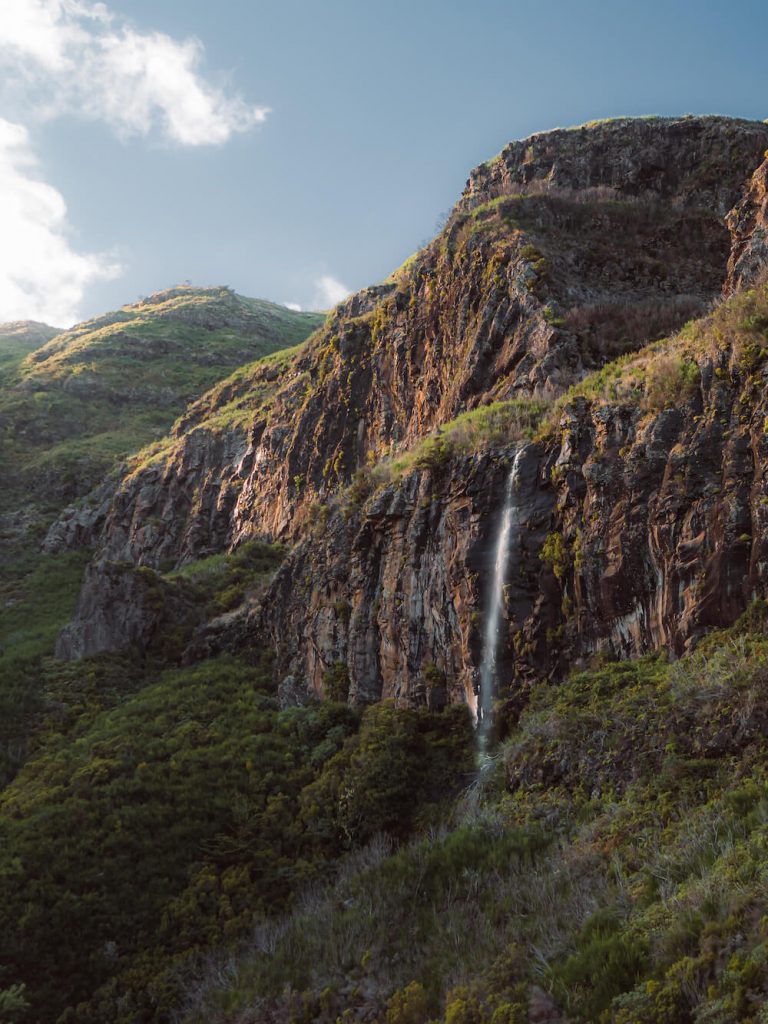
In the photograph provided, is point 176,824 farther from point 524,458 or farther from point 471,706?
point 524,458

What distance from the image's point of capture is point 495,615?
54.5 feet

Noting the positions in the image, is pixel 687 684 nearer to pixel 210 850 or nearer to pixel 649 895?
pixel 649 895

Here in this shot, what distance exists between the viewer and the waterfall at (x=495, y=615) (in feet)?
52.2

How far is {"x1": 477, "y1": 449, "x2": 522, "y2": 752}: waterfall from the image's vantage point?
15.9 m

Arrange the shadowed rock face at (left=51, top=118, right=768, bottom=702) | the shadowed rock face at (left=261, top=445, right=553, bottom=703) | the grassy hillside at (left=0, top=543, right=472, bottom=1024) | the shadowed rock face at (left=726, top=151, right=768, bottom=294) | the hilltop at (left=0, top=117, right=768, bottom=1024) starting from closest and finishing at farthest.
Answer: the hilltop at (left=0, top=117, right=768, bottom=1024) → the grassy hillside at (left=0, top=543, right=472, bottom=1024) → the shadowed rock face at (left=51, top=118, right=768, bottom=702) → the shadowed rock face at (left=261, top=445, right=553, bottom=703) → the shadowed rock face at (left=726, top=151, right=768, bottom=294)

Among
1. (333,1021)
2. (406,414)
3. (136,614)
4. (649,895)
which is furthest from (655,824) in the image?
(406,414)

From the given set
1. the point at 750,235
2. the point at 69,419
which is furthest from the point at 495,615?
the point at 69,419

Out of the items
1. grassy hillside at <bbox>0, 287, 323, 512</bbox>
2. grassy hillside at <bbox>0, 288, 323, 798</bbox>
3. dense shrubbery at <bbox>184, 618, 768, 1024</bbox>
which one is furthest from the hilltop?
grassy hillside at <bbox>0, 287, 323, 512</bbox>

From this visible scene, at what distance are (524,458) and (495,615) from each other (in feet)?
13.7

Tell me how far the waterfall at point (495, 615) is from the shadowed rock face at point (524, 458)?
29 centimetres

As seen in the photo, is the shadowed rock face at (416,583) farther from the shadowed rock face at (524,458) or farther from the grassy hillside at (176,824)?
the grassy hillside at (176,824)

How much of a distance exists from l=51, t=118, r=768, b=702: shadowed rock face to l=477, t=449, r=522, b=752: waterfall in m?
0.29

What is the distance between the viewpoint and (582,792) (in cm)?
1191

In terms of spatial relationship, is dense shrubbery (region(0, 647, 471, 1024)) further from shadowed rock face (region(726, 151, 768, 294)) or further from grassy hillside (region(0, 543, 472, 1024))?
shadowed rock face (region(726, 151, 768, 294))
